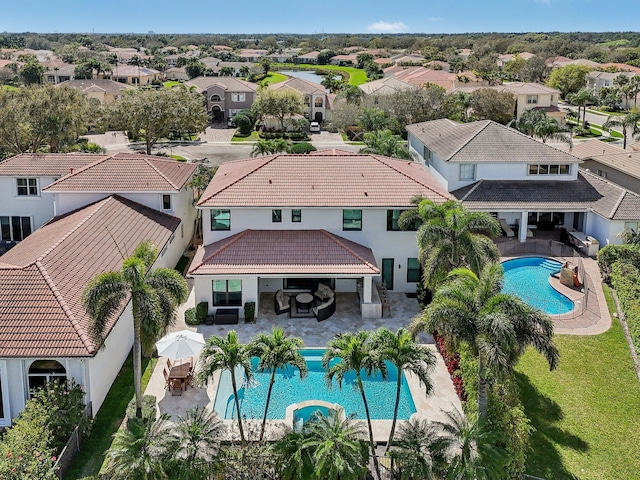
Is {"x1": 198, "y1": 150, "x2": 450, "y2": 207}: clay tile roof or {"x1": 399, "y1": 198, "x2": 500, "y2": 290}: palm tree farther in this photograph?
{"x1": 198, "y1": 150, "x2": 450, "y2": 207}: clay tile roof

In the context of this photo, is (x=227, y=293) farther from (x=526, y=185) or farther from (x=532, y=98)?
(x=532, y=98)

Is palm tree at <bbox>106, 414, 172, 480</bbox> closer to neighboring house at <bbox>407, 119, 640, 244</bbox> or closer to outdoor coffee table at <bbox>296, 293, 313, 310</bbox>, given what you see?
outdoor coffee table at <bbox>296, 293, 313, 310</bbox>

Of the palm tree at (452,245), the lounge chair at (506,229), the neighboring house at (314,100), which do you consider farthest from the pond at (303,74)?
the palm tree at (452,245)

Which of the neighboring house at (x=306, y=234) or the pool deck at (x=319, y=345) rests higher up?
the neighboring house at (x=306, y=234)

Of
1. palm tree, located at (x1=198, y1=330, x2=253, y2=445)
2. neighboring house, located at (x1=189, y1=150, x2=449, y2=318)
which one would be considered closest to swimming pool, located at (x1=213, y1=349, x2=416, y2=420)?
palm tree, located at (x1=198, y1=330, x2=253, y2=445)

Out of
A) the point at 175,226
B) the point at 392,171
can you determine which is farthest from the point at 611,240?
the point at 175,226

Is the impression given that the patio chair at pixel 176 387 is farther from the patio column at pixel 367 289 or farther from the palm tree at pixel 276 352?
the patio column at pixel 367 289

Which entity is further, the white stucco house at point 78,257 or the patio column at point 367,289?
the patio column at point 367,289

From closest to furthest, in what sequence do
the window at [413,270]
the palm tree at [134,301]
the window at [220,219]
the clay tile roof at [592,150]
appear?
1. the palm tree at [134,301]
2. the window at [220,219]
3. the window at [413,270]
4. the clay tile roof at [592,150]
